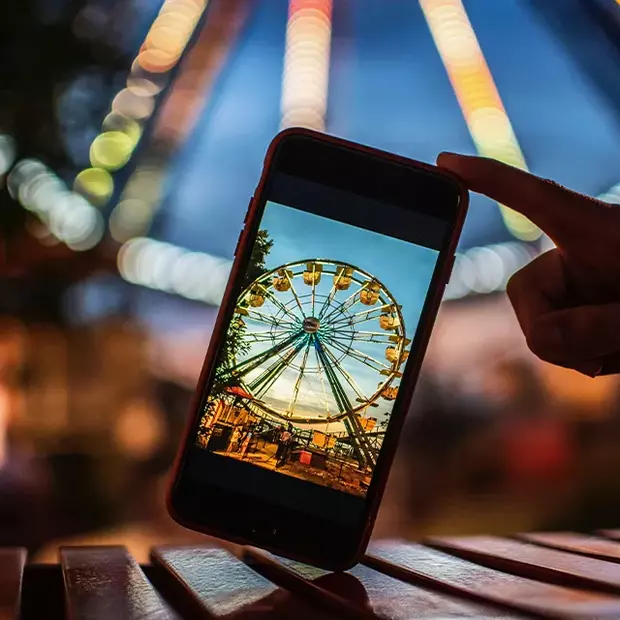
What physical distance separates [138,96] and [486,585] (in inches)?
77.4

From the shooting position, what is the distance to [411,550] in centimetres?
38

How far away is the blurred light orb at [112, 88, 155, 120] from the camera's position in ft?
6.55

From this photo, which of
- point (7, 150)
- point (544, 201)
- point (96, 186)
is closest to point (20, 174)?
point (7, 150)

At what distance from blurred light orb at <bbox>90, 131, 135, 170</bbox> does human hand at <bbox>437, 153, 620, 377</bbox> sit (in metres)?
1.83

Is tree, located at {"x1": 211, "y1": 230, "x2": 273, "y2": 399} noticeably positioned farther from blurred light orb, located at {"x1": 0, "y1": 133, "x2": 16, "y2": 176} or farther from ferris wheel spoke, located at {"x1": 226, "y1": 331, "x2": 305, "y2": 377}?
blurred light orb, located at {"x1": 0, "y1": 133, "x2": 16, "y2": 176}

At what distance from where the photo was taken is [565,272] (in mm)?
320

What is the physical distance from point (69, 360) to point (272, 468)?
179 cm

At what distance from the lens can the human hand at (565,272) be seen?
0.29 meters

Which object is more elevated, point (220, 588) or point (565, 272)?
point (565, 272)

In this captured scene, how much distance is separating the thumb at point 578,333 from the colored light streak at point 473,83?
1797mm

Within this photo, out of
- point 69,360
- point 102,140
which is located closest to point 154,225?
point 102,140

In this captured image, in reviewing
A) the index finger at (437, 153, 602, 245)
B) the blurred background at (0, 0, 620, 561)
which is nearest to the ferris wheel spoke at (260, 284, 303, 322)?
the index finger at (437, 153, 602, 245)

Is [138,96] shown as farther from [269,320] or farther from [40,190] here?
[269,320]

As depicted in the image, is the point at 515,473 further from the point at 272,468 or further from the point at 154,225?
the point at 272,468
